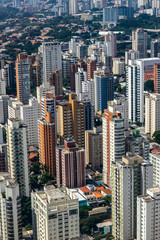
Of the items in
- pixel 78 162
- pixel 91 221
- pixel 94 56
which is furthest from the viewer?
→ pixel 94 56

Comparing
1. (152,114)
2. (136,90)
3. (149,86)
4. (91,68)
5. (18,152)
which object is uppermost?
(91,68)

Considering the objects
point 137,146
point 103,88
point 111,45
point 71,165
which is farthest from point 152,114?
point 111,45

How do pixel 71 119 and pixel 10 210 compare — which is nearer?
pixel 10 210

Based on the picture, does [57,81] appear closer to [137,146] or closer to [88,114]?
[88,114]

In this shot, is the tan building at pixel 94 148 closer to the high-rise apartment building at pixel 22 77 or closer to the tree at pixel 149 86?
the high-rise apartment building at pixel 22 77

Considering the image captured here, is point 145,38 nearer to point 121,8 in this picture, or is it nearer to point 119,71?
point 119,71

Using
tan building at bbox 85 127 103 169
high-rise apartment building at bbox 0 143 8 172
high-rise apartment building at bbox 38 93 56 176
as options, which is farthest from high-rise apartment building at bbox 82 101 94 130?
high-rise apartment building at bbox 0 143 8 172

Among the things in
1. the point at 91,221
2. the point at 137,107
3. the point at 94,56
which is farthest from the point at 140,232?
the point at 94,56
